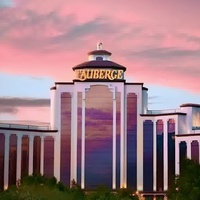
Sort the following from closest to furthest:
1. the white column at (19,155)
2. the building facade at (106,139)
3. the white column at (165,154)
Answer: the white column at (19,155), the white column at (165,154), the building facade at (106,139)

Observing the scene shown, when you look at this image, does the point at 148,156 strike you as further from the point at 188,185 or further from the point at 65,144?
the point at 188,185

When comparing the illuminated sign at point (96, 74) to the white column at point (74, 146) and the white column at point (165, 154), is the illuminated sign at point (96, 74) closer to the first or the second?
the white column at point (74, 146)

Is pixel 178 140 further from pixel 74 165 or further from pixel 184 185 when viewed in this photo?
pixel 184 185

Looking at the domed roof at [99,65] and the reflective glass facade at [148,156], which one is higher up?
the domed roof at [99,65]

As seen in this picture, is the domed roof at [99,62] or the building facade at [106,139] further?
the domed roof at [99,62]

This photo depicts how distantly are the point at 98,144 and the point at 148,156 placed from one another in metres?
5.85

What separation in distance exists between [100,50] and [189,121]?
45.9 feet

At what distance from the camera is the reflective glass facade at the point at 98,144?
109m

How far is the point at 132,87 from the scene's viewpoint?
110m

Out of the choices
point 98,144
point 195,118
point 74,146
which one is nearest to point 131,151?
point 98,144

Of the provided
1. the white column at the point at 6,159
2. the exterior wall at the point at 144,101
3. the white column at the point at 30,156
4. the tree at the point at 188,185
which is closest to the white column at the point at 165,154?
the exterior wall at the point at 144,101

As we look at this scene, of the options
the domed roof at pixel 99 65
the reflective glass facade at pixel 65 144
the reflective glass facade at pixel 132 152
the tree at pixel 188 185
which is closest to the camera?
the tree at pixel 188 185

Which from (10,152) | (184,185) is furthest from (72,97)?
(184,185)

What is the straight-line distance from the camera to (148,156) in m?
109
